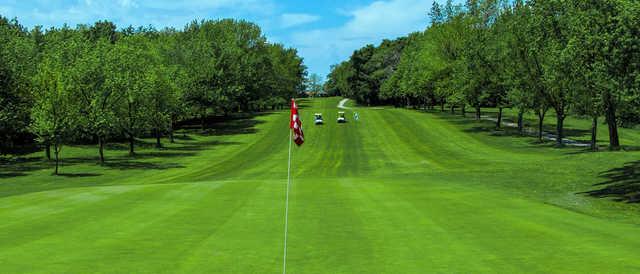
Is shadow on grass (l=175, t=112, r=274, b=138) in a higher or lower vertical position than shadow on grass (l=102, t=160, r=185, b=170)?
higher

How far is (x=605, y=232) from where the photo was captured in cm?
1878

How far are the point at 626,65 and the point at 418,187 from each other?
43.0ft

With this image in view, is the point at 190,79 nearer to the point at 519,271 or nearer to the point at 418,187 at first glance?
the point at 418,187

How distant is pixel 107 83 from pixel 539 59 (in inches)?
2081

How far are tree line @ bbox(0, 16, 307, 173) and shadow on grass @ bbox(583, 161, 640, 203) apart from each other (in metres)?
49.2

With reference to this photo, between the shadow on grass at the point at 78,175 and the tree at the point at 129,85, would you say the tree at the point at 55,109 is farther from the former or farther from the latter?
the tree at the point at 129,85

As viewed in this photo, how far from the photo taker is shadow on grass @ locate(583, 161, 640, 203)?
32213 mm

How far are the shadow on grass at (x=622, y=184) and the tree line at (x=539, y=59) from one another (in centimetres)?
418

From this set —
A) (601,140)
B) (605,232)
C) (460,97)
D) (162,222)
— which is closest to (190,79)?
(460,97)

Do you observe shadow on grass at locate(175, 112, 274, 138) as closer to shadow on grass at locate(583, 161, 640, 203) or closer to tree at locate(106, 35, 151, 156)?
tree at locate(106, 35, 151, 156)

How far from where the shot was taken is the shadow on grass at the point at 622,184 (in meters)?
32.2

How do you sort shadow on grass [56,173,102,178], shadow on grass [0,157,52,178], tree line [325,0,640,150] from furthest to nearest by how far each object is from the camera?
shadow on grass [0,157,52,178], shadow on grass [56,173,102,178], tree line [325,0,640,150]

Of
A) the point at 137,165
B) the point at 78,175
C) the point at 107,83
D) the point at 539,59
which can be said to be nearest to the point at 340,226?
the point at 78,175

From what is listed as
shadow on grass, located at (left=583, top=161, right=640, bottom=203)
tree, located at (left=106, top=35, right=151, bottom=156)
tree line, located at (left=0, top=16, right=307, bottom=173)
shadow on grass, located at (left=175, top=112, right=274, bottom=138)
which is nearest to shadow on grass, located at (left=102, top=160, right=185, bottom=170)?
tree line, located at (left=0, top=16, right=307, bottom=173)
